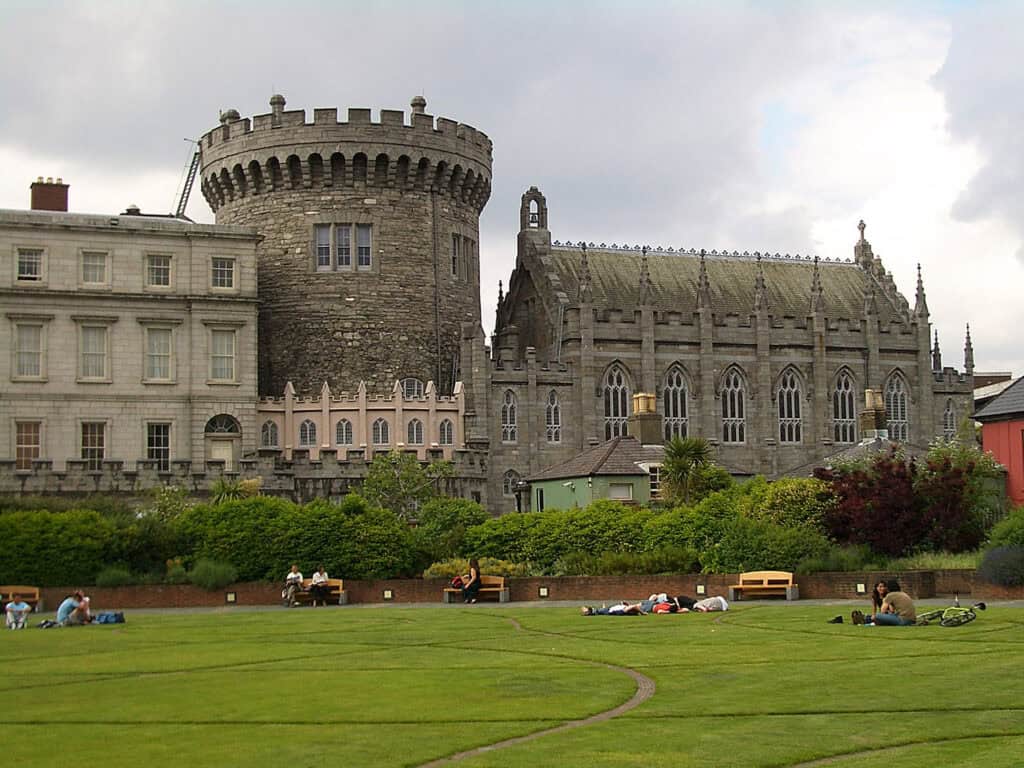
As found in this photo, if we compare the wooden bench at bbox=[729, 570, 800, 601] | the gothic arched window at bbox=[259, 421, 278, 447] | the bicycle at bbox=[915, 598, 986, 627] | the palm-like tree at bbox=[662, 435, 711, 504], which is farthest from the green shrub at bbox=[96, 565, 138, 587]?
the bicycle at bbox=[915, 598, 986, 627]

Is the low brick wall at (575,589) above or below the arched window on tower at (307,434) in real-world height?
below

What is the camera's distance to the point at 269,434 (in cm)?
6369

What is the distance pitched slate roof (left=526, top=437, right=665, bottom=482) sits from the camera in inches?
2141

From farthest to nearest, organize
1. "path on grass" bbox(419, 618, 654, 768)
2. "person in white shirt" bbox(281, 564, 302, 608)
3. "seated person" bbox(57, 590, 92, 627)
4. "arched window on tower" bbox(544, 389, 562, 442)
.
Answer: "arched window on tower" bbox(544, 389, 562, 442)
"person in white shirt" bbox(281, 564, 302, 608)
"seated person" bbox(57, 590, 92, 627)
"path on grass" bbox(419, 618, 654, 768)

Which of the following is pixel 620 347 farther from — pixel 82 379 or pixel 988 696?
pixel 988 696

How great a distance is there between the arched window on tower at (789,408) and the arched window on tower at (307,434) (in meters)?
22.4

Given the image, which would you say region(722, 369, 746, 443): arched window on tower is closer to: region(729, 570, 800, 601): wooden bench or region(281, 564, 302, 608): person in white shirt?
region(729, 570, 800, 601): wooden bench

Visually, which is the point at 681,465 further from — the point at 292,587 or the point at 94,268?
the point at 94,268

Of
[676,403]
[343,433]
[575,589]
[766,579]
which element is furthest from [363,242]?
[766,579]

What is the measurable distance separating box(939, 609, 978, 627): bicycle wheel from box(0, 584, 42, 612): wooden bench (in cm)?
2341

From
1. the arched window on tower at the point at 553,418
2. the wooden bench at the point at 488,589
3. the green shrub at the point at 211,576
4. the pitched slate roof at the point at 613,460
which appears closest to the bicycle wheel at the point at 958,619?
the wooden bench at the point at 488,589

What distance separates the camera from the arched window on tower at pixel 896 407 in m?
74.6

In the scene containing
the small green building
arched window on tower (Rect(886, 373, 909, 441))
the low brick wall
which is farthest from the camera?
arched window on tower (Rect(886, 373, 909, 441))

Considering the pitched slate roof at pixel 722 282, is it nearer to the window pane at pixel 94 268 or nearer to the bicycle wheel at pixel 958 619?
the window pane at pixel 94 268
